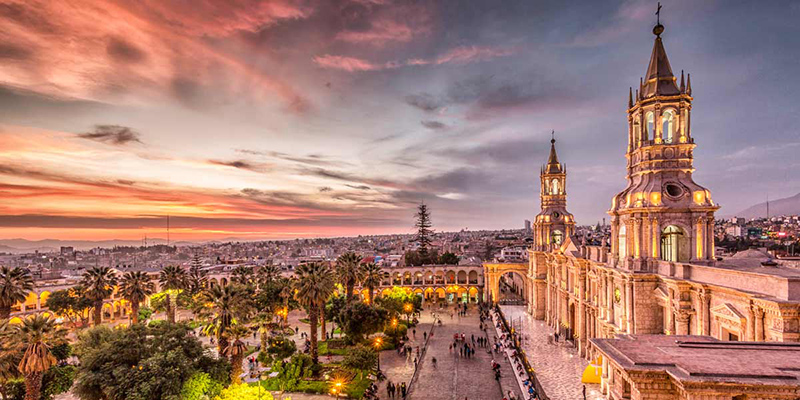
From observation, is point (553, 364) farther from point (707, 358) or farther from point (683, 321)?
point (707, 358)

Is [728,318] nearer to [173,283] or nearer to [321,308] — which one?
[321,308]

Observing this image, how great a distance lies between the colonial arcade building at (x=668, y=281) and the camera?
9804 millimetres

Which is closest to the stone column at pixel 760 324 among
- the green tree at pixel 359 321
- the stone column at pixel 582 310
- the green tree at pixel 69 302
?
the stone column at pixel 582 310

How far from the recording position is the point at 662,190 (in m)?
24.3

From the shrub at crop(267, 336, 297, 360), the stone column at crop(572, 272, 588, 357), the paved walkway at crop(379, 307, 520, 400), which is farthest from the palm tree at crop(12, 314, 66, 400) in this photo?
the stone column at crop(572, 272, 588, 357)

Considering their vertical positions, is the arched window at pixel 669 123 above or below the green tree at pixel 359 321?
above

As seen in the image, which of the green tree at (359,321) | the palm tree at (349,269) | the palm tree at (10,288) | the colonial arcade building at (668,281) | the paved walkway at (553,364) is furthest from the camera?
the palm tree at (349,269)

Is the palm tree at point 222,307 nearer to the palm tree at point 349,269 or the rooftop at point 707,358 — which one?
the palm tree at point 349,269

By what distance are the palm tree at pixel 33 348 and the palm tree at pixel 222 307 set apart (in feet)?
20.9

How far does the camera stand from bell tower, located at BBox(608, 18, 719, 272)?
77.3 ft

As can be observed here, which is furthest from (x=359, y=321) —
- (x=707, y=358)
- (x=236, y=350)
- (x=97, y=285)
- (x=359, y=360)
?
(x=97, y=285)

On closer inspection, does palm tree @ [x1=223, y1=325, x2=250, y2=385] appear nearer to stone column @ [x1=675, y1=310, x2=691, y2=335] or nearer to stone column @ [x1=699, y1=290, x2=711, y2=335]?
stone column @ [x1=675, y1=310, x2=691, y2=335]

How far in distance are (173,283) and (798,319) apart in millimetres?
50866

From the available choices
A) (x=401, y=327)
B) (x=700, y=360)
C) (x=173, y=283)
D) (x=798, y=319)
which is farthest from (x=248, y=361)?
(x=798, y=319)
